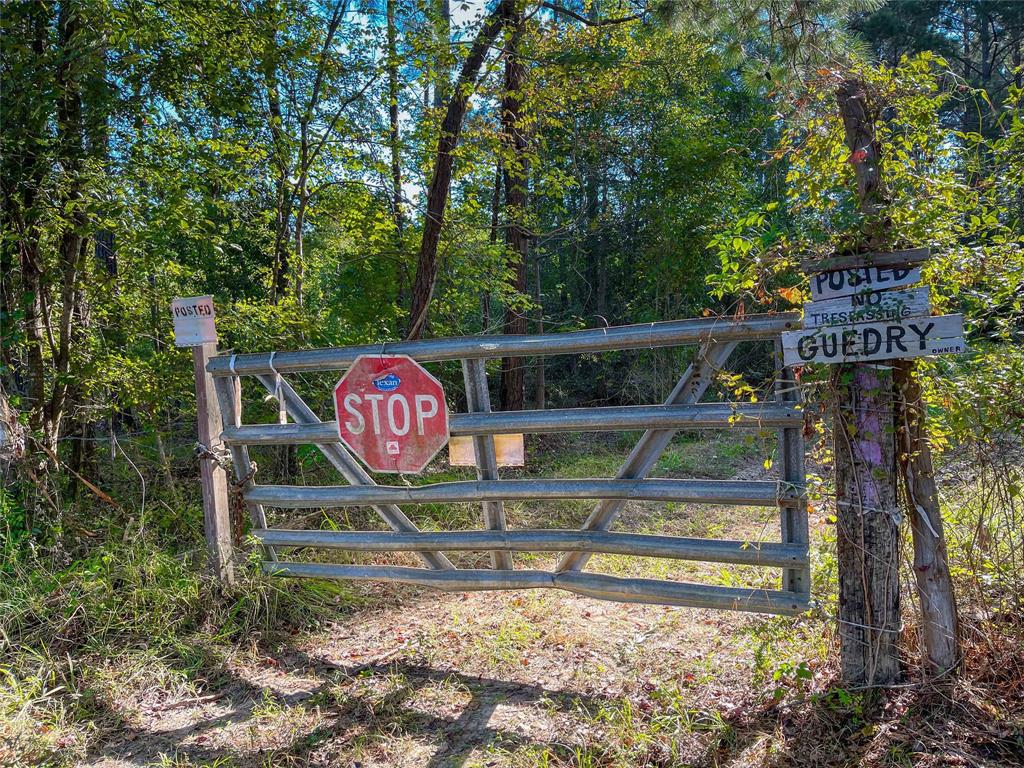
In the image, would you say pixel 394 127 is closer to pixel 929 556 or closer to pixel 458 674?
pixel 458 674

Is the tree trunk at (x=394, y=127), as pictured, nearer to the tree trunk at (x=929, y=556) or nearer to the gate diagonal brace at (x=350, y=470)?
the gate diagonal brace at (x=350, y=470)

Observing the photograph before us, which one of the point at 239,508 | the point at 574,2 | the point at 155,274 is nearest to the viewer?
the point at 239,508

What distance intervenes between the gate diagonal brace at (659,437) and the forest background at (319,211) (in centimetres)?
21

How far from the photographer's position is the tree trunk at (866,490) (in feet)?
8.04

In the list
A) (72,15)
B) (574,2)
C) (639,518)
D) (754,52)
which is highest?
(574,2)

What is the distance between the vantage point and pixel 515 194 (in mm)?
9562

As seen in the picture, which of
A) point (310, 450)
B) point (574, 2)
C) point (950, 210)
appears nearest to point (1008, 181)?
point (950, 210)

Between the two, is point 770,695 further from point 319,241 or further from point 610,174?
point 610,174

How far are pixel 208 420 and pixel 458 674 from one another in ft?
6.82

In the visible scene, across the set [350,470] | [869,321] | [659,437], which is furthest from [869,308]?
[350,470]

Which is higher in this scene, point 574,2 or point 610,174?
point 574,2

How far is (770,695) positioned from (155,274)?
571 cm

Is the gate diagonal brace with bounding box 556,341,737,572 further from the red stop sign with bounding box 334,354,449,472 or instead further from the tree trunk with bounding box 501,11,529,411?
the tree trunk with bounding box 501,11,529,411

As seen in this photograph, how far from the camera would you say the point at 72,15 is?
178 inches
